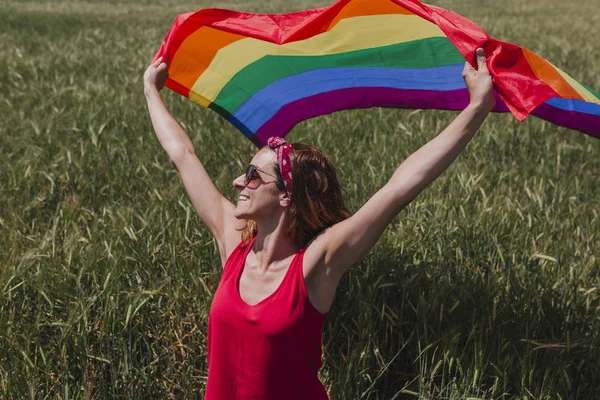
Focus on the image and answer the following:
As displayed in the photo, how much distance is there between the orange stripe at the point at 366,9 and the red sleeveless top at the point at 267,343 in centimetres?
124

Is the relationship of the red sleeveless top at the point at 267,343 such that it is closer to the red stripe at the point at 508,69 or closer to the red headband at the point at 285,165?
the red headband at the point at 285,165

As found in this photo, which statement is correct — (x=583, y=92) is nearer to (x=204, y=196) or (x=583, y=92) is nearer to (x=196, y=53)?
(x=204, y=196)

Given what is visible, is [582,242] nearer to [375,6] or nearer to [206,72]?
[375,6]

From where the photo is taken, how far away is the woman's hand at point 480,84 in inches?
80.4

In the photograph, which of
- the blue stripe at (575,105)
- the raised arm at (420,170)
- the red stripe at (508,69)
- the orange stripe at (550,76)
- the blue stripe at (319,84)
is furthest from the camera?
the blue stripe at (319,84)

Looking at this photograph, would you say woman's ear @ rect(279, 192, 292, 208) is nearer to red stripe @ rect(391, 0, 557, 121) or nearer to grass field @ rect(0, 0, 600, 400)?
red stripe @ rect(391, 0, 557, 121)

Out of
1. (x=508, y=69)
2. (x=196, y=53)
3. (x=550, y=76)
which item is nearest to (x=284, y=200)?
(x=508, y=69)

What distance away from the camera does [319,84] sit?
326cm

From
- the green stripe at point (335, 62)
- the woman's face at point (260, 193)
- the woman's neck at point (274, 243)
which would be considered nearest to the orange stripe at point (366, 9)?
the green stripe at point (335, 62)

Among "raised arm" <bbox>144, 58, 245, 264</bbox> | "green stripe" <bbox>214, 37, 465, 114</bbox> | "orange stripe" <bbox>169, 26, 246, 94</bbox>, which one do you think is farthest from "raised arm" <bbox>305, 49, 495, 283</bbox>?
"orange stripe" <bbox>169, 26, 246, 94</bbox>

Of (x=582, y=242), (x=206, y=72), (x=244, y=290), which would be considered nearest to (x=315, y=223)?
(x=244, y=290)

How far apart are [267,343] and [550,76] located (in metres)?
1.33

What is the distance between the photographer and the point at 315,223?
7.29ft

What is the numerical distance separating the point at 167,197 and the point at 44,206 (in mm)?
970
